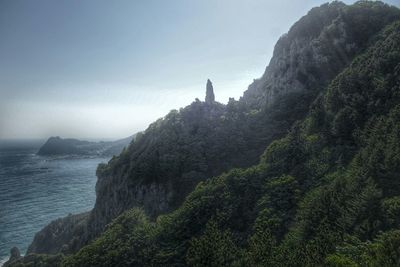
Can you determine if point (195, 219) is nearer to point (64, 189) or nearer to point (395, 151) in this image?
point (395, 151)

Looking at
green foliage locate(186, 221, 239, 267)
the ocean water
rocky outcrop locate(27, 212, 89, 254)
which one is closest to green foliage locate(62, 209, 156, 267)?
green foliage locate(186, 221, 239, 267)

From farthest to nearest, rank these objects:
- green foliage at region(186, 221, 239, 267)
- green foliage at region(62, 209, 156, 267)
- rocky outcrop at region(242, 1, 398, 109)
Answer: rocky outcrop at region(242, 1, 398, 109) < green foliage at region(62, 209, 156, 267) < green foliage at region(186, 221, 239, 267)

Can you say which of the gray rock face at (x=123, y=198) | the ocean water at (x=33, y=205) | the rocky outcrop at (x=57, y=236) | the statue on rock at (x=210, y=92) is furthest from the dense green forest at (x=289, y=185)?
the ocean water at (x=33, y=205)

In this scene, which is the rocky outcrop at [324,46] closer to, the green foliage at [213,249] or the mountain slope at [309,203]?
the mountain slope at [309,203]

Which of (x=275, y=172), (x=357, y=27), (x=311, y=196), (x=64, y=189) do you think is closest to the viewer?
(x=311, y=196)

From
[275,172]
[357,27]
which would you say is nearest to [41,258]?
[275,172]

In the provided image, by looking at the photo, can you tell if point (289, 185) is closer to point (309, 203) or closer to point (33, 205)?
point (309, 203)

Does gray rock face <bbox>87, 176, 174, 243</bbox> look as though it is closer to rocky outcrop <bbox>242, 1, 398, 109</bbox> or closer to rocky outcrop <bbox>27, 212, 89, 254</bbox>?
rocky outcrop <bbox>27, 212, 89, 254</bbox>

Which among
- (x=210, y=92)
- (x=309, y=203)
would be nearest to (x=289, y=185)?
(x=309, y=203)

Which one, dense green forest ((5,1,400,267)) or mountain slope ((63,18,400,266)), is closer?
mountain slope ((63,18,400,266))
